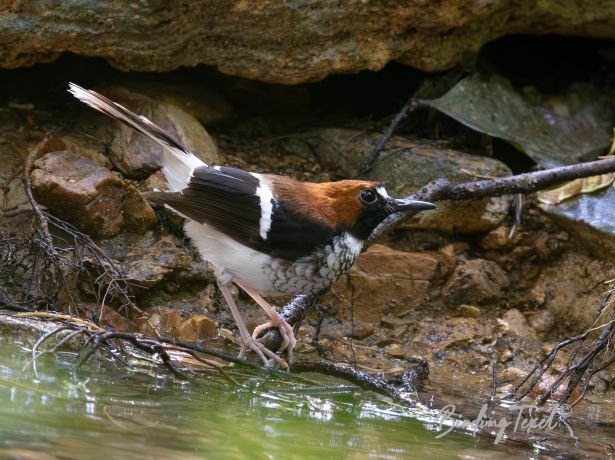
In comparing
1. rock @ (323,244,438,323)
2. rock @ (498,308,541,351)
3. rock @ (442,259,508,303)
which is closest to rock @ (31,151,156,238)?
rock @ (323,244,438,323)

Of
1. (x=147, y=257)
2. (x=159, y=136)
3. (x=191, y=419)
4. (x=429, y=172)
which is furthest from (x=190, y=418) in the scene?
(x=429, y=172)

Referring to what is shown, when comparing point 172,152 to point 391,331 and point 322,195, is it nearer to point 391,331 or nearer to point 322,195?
point 322,195

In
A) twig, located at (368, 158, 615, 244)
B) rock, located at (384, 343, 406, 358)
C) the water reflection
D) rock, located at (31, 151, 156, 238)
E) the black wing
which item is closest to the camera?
the water reflection

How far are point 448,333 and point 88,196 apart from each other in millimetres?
2627

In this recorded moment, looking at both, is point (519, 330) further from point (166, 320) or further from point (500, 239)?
point (166, 320)

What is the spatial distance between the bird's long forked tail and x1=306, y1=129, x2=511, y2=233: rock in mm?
2110

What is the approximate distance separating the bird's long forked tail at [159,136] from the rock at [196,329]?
939 millimetres

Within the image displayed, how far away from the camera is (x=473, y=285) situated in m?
6.44

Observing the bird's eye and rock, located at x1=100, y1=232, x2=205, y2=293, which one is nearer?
the bird's eye

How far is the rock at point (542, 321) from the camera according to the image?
Answer: 20.9 ft

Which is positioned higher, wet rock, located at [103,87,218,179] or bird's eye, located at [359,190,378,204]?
wet rock, located at [103,87,218,179]

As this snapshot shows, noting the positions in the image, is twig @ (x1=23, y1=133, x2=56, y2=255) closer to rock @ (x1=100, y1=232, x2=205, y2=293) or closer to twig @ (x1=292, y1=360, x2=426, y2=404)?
rock @ (x1=100, y1=232, x2=205, y2=293)

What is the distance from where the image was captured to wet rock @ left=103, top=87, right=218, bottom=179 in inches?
253

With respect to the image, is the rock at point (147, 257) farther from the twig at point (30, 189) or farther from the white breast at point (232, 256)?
the white breast at point (232, 256)
